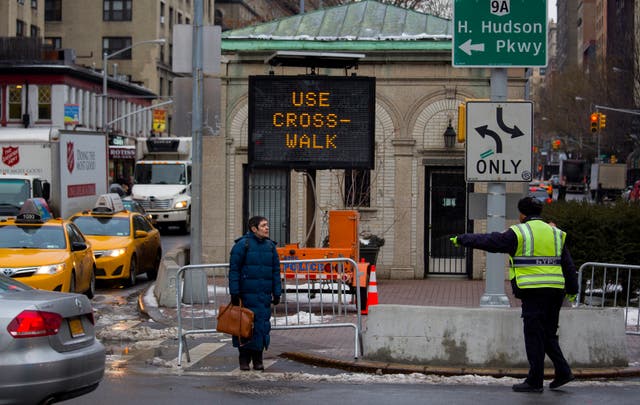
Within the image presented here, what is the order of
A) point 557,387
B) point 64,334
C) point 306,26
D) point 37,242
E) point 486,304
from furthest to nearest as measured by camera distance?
point 306,26
point 37,242
point 486,304
point 557,387
point 64,334

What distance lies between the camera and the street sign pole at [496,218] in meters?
12.3

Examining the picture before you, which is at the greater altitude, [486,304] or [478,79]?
[478,79]

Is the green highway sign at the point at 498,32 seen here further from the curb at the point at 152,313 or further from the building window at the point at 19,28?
the building window at the point at 19,28

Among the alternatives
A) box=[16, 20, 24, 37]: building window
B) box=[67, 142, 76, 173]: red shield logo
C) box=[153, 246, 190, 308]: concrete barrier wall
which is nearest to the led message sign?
box=[153, 246, 190, 308]: concrete barrier wall

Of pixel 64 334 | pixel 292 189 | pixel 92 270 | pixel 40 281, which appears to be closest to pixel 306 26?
pixel 292 189

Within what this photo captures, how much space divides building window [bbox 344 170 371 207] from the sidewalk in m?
2.60

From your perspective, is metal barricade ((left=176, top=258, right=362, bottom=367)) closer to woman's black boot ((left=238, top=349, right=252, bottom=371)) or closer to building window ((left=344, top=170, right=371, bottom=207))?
woman's black boot ((left=238, top=349, right=252, bottom=371))

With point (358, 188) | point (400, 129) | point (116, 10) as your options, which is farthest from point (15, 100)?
point (400, 129)

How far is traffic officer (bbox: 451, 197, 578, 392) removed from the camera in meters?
9.98

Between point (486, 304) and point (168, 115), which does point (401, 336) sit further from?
point (168, 115)

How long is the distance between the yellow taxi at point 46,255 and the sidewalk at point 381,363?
4.23 feet

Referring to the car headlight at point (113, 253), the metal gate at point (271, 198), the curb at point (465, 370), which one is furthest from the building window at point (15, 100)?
the curb at point (465, 370)

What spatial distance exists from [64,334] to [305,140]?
887 cm

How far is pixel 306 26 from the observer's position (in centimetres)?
2453
